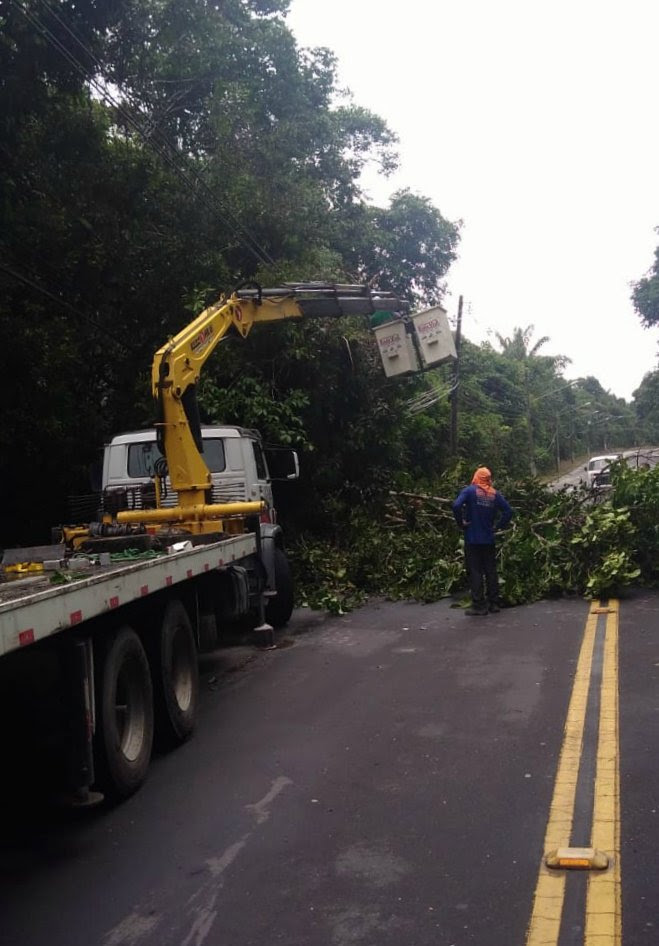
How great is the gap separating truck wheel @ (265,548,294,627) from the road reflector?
7.37 metres

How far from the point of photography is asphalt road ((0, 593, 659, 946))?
403cm

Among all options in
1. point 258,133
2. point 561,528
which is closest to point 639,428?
point 258,133

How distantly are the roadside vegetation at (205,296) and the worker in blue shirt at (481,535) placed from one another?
24.2 inches

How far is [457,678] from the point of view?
8469 mm

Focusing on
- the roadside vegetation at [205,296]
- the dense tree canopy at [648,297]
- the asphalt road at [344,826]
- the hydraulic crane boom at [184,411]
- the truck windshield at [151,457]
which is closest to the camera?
the asphalt road at [344,826]

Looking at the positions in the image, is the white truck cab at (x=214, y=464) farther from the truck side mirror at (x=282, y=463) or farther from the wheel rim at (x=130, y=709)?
the wheel rim at (x=130, y=709)

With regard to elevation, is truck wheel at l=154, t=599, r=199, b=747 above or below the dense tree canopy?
below

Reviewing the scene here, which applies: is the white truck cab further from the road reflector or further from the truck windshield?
the road reflector

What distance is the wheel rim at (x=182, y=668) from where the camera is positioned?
7.14m

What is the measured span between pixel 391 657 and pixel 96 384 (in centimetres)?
1111

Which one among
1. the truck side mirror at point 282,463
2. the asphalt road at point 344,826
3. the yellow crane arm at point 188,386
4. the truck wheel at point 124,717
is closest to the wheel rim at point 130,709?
the truck wheel at point 124,717

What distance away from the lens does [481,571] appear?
12.2 meters

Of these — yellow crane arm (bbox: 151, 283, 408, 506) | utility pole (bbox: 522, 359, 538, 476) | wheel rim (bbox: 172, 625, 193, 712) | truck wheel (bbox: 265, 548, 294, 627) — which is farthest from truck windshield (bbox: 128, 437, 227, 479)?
utility pole (bbox: 522, 359, 538, 476)

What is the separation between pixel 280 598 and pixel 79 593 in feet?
22.4
